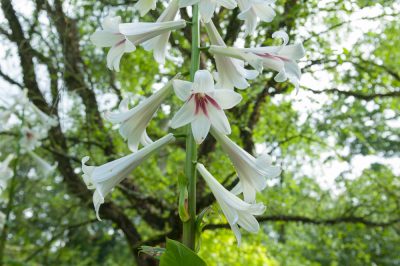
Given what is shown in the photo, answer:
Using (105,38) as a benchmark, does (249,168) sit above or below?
below

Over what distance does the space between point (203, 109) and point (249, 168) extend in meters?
0.27

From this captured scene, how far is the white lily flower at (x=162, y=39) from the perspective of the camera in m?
1.70

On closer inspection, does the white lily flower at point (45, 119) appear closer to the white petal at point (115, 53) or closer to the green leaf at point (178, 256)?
the white petal at point (115, 53)

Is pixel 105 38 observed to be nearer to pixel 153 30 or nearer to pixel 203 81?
pixel 153 30

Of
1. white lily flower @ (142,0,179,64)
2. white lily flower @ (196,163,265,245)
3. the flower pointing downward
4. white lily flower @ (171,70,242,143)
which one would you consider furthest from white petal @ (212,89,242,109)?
white lily flower @ (142,0,179,64)

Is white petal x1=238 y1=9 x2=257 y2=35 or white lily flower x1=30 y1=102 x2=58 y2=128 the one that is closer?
white petal x1=238 y1=9 x2=257 y2=35

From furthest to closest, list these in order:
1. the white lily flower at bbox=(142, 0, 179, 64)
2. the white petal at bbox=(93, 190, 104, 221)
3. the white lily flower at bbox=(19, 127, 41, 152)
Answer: the white lily flower at bbox=(19, 127, 41, 152) < the white lily flower at bbox=(142, 0, 179, 64) < the white petal at bbox=(93, 190, 104, 221)

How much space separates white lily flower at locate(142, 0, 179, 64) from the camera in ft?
5.59

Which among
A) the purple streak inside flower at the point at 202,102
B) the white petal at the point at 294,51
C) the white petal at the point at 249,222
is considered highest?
the white petal at the point at 294,51

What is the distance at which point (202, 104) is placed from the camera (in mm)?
1409

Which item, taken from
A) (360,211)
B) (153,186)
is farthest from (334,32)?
(153,186)

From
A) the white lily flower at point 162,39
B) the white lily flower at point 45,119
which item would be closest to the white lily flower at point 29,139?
the white lily flower at point 45,119

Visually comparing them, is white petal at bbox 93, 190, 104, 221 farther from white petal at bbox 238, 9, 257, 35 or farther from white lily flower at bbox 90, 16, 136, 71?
white petal at bbox 238, 9, 257, 35

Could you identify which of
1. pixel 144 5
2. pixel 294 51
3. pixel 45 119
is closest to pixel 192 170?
pixel 294 51
